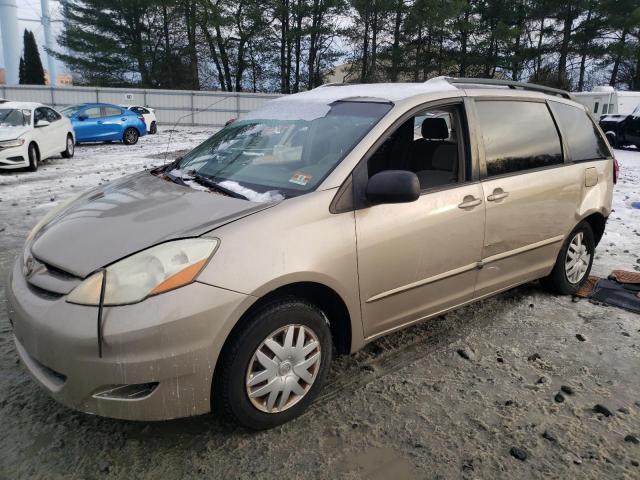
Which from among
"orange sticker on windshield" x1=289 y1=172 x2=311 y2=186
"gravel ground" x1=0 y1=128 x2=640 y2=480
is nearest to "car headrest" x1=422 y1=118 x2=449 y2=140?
"orange sticker on windshield" x1=289 y1=172 x2=311 y2=186

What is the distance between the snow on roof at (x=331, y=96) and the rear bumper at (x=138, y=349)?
5.17 feet

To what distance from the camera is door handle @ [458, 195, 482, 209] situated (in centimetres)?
325

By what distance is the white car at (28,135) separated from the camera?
1051 cm

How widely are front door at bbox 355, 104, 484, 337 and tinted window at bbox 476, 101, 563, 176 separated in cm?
23

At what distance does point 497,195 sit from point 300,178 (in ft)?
4.63

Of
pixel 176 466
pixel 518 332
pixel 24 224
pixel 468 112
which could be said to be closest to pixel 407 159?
pixel 468 112

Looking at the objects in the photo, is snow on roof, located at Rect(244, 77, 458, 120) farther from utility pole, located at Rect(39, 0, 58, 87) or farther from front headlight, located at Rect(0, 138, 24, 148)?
utility pole, located at Rect(39, 0, 58, 87)

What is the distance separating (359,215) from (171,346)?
1.16 metres

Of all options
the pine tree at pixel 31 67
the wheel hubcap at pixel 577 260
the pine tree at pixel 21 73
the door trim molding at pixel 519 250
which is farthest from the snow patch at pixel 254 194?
the pine tree at pixel 21 73

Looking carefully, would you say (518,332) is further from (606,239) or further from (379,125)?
(606,239)

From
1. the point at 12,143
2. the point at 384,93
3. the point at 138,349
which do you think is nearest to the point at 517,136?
the point at 384,93

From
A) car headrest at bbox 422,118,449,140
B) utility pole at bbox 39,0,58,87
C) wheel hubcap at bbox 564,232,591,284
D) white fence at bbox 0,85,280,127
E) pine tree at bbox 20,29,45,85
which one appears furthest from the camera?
utility pole at bbox 39,0,58,87

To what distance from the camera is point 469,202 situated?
3.28 meters

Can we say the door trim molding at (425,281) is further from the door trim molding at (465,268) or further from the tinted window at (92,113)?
the tinted window at (92,113)
